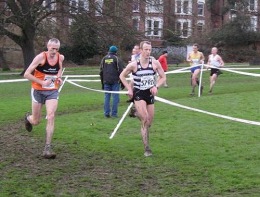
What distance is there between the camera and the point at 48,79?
32.0 ft

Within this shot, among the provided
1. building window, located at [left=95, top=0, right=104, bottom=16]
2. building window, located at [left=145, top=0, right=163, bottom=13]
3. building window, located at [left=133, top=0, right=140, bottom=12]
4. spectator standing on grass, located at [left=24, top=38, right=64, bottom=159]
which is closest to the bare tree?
building window, located at [left=95, top=0, right=104, bottom=16]

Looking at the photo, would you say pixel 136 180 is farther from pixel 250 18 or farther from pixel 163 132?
pixel 250 18

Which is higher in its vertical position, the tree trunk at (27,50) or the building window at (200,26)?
the building window at (200,26)

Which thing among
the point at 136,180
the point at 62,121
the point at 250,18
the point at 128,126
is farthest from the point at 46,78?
the point at 250,18

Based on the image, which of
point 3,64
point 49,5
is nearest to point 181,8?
point 49,5

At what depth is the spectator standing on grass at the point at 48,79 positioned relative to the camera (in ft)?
31.4

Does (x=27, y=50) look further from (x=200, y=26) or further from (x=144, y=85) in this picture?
(x=200, y=26)

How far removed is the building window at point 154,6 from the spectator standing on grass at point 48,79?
1004 inches

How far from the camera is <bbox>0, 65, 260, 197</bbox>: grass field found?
7.55m

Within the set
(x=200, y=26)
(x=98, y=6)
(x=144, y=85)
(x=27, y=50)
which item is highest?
(x=98, y=6)

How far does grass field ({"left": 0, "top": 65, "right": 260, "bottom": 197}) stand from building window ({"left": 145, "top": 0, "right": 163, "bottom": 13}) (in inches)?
794

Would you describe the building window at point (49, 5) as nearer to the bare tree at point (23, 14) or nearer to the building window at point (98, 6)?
the bare tree at point (23, 14)

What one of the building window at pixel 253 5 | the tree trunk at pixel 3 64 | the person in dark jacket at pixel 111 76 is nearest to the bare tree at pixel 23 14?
the tree trunk at pixel 3 64

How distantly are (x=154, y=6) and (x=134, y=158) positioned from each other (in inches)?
1038
